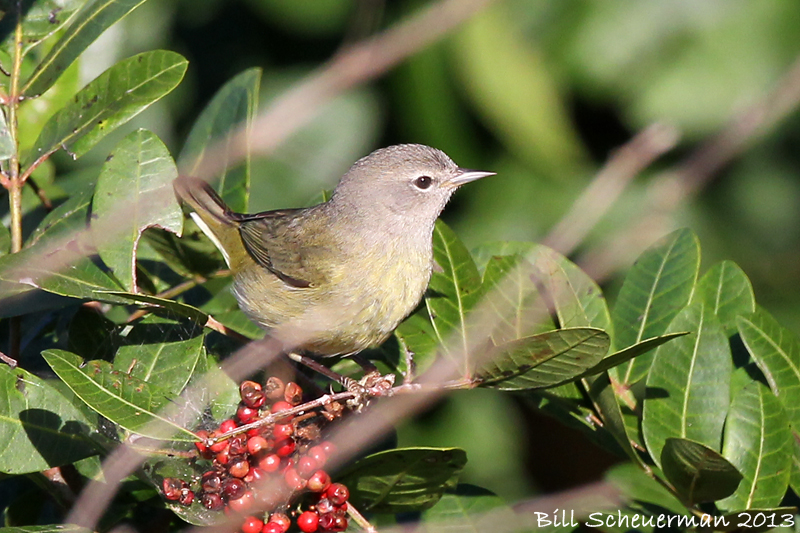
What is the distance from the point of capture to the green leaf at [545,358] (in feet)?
6.52

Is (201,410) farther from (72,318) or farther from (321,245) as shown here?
(321,245)

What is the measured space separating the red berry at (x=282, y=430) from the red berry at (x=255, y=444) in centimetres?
5

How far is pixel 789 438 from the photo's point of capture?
221 cm

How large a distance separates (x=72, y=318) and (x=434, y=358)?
3.37 ft

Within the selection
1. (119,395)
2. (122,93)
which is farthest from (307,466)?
(122,93)

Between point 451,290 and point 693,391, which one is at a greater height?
point 451,290

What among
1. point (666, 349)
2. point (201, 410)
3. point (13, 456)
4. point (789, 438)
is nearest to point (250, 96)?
point (201, 410)

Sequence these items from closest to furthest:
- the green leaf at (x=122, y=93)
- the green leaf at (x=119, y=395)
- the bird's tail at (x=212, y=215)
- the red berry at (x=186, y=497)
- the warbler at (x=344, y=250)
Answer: the green leaf at (x=119, y=395), the red berry at (x=186, y=497), the green leaf at (x=122, y=93), the bird's tail at (x=212, y=215), the warbler at (x=344, y=250)

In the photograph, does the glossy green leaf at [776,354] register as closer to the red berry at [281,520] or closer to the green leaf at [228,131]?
the red berry at [281,520]

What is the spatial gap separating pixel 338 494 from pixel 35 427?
0.75m

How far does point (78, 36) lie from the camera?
2355 millimetres

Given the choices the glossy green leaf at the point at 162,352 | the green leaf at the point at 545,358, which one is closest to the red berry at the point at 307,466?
the glossy green leaf at the point at 162,352

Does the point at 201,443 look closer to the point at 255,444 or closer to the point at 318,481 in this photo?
the point at 255,444

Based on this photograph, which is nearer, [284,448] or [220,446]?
[220,446]
